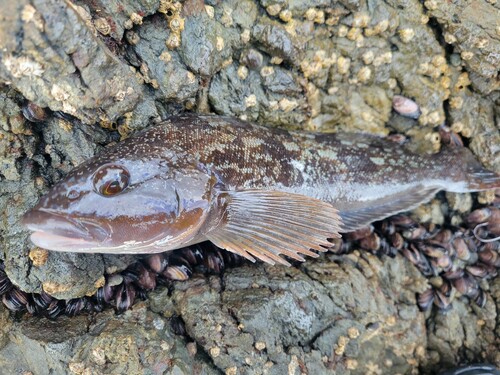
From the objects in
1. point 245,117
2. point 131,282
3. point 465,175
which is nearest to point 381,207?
point 465,175

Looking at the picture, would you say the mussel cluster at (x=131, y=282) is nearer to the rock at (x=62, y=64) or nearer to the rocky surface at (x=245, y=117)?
the rocky surface at (x=245, y=117)

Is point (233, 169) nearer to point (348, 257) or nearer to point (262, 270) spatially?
point (262, 270)

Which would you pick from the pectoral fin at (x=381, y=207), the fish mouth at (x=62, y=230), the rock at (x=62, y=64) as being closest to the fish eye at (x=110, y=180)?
the fish mouth at (x=62, y=230)

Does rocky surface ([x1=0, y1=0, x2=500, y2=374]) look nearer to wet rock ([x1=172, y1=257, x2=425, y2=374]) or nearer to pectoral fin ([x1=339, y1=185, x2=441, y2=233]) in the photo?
wet rock ([x1=172, y1=257, x2=425, y2=374])

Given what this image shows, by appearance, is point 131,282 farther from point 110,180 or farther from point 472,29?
point 472,29

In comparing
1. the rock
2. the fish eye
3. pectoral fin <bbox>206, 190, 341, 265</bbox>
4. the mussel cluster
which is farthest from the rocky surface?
pectoral fin <bbox>206, 190, 341, 265</bbox>

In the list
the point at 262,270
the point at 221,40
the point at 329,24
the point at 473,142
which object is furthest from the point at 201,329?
the point at 473,142
